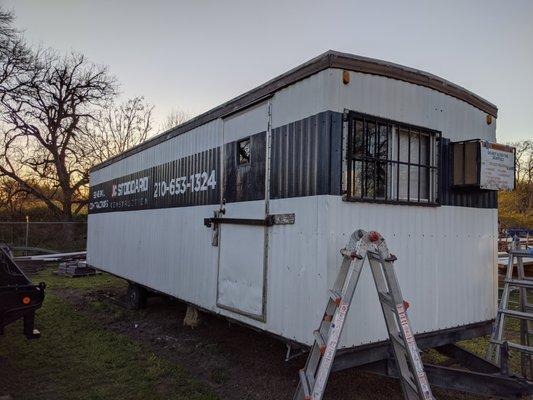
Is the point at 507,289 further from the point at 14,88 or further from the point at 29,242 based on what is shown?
the point at 14,88

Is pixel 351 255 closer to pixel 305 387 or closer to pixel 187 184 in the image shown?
pixel 305 387

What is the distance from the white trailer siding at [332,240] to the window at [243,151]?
0.34 ft

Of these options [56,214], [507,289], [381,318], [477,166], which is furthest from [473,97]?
[56,214]

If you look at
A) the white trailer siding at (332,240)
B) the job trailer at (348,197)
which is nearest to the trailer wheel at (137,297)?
the white trailer siding at (332,240)

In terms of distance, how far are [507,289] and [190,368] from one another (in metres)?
3.76

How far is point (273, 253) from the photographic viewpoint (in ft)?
14.1

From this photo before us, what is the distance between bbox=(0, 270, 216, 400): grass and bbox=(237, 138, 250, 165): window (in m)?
2.55

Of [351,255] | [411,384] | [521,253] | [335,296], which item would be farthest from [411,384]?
[521,253]

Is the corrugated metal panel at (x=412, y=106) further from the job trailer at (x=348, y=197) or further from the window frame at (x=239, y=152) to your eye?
the window frame at (x=239, y=152)

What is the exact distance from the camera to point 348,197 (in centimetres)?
373

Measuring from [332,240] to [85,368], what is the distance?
369 cm

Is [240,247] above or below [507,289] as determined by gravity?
above

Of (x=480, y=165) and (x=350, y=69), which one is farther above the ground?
(x=350, y=69)

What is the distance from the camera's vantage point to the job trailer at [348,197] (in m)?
3.78
